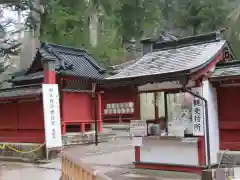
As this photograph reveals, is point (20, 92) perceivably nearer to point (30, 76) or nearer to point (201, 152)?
point (30, 76)

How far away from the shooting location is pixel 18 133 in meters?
20.4

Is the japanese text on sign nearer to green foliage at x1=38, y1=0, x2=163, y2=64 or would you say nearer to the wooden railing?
the wooden railing

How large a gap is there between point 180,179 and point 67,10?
74.6 feet

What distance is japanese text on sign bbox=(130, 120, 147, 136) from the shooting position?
12992 millimetres

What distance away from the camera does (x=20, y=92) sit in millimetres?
19328

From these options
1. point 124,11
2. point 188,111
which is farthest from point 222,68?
point 124,11

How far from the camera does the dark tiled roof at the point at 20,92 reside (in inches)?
728

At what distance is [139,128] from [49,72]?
777 cm

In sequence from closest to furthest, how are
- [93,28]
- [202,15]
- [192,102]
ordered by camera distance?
1. [192,102]
2. [93,28]
3. [202,15]

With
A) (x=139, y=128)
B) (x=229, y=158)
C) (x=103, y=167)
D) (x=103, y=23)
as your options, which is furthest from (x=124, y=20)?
(x=229, y=158)

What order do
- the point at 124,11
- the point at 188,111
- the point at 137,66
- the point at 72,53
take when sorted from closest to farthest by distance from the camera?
the point at 188,111
the point at 137,66
the point at 72,53
the point at 124,11

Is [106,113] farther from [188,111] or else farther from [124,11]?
[188,111]

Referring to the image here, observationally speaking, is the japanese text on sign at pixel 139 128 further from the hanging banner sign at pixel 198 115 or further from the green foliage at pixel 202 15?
the green foliage at pixel 202 15

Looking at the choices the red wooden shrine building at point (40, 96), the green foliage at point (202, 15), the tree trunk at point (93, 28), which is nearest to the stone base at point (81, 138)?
the red wooden shrine building at point (40, 96)
